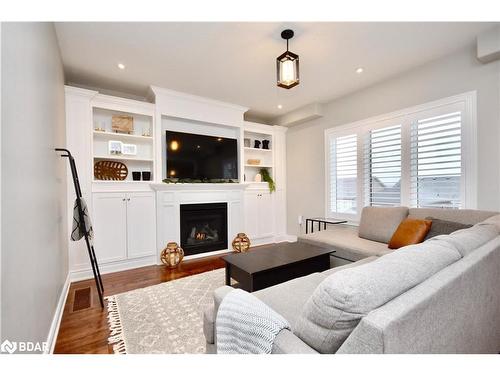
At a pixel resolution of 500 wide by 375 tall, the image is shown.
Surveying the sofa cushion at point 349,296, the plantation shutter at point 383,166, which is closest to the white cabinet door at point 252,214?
the plantation shutter at point 383,166

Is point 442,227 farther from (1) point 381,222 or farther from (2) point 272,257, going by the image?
(2) point 272,257

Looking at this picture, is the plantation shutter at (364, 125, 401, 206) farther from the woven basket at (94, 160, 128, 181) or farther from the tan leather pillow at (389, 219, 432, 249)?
the woven basket at (94, 160, 128, 181)

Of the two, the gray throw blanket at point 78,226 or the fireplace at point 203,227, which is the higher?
the gray throw blanket at point 78,226

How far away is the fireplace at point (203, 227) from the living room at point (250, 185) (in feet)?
0.08

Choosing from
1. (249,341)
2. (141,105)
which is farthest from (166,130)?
(249,341)

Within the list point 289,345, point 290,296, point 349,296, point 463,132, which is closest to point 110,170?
point 290,296

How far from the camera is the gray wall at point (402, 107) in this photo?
234 centimetres

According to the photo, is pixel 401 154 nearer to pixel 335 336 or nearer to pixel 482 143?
pixel 482 143

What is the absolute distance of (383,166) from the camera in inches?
127

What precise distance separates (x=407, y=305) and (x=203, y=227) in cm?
339

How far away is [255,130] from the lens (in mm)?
4434

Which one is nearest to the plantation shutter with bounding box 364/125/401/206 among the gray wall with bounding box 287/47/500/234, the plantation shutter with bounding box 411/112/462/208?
the plantation shutter with bounding box 411/112/462/208

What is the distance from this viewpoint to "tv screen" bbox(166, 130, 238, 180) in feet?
11.6

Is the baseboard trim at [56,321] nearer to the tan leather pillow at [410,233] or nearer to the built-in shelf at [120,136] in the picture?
the built-in shelf at [120,136]
